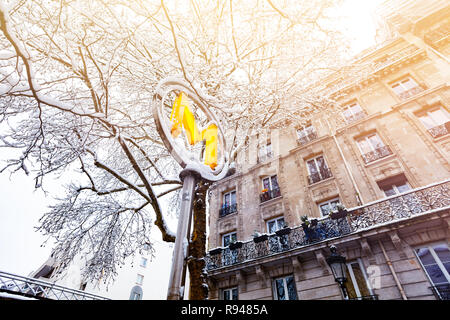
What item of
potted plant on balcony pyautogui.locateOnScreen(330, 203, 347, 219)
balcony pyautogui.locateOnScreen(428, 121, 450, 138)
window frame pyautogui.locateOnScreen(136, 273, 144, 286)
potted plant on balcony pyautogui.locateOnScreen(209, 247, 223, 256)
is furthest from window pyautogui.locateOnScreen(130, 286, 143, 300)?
balcony pyautogui.locateOnScreen(428, 121, 450, 138)

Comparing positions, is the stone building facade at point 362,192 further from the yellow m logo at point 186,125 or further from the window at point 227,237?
the yellow m logo at point 186,125

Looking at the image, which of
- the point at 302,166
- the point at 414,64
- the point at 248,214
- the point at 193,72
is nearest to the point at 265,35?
the point at 193,72

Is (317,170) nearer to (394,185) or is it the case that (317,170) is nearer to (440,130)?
(394,185)

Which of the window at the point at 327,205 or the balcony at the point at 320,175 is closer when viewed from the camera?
the window at the point at 327,205

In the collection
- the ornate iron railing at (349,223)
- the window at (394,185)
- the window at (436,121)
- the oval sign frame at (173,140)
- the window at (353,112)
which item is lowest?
the oval sign frame at (173,140)

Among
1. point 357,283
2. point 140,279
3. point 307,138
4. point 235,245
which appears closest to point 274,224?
point 235,245

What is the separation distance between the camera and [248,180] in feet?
52.5

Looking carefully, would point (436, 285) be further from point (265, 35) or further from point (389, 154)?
point (265, 35)

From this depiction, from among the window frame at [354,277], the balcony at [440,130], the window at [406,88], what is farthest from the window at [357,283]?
the window at [406,88]

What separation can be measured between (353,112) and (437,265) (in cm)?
1000

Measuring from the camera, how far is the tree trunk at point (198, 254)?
3.77 metres

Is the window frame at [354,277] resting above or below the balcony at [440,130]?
below

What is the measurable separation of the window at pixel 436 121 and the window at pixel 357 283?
7743 mm
